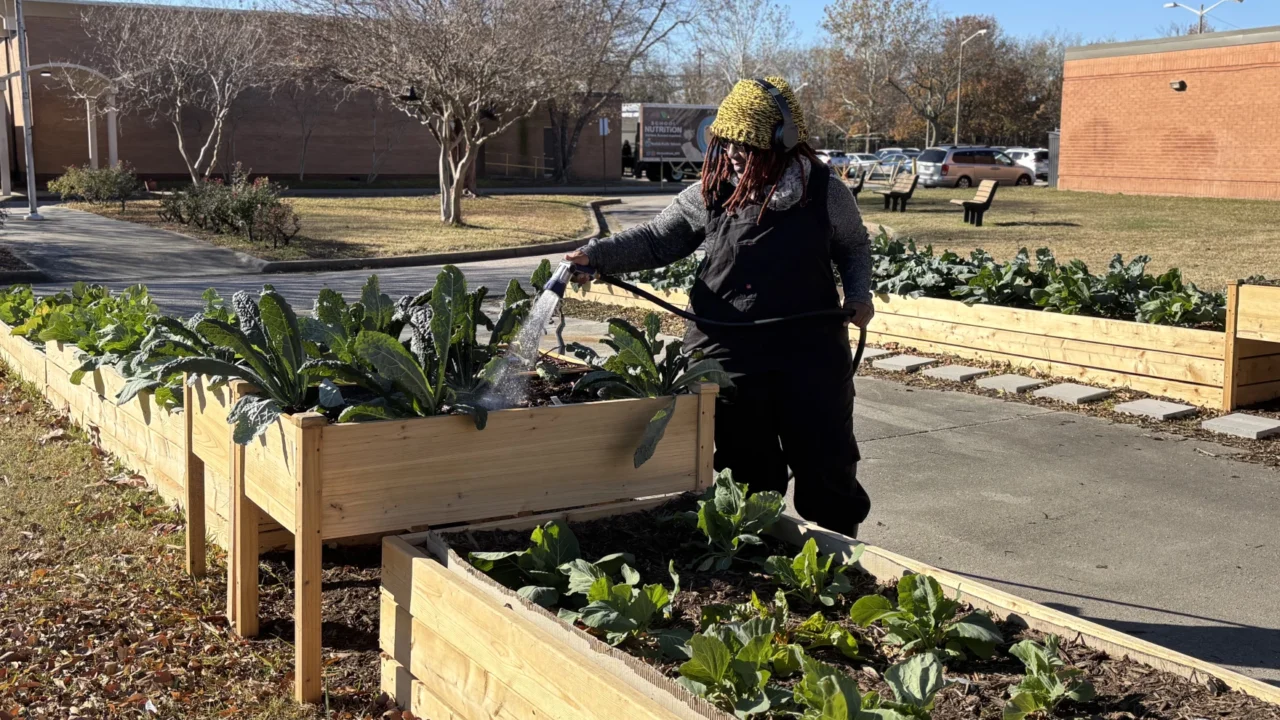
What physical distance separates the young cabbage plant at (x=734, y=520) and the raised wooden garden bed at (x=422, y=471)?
0.33m

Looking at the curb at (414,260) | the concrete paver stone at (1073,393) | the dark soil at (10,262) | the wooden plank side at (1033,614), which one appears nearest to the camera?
the wooden plank side at (1033,614)

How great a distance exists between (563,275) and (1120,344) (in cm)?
569

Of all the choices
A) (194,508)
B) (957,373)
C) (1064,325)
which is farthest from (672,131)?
(194,508)

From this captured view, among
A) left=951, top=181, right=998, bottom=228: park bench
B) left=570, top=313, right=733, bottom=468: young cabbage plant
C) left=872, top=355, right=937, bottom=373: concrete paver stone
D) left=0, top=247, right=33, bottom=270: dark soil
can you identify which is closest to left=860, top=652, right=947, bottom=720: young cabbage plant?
left=570, top=313, right=733, bottom=468: young cabbage plant

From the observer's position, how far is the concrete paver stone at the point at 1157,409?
24.4ft

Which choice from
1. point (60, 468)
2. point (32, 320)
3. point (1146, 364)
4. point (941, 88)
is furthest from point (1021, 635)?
point (941, 88)

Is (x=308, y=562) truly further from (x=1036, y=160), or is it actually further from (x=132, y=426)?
(x=1036, y=160)

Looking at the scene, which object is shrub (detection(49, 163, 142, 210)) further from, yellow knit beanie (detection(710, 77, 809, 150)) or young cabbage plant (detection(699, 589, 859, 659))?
young cabbage plant (detection(699, 589, 859, 659))

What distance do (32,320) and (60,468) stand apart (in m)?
2.20

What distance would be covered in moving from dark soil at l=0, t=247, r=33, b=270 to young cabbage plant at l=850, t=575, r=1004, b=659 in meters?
15.7

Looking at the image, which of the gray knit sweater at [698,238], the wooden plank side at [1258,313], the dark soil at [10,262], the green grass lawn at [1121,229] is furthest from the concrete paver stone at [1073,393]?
the dark soil at [10,262]

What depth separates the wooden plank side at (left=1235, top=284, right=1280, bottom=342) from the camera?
7.14 metres

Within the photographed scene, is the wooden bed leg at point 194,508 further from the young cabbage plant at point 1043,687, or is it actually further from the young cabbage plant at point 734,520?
the young cabbage plant at point 1043,687

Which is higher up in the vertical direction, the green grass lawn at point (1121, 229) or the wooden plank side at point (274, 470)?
the green grass lawn at point (1121, 229)
